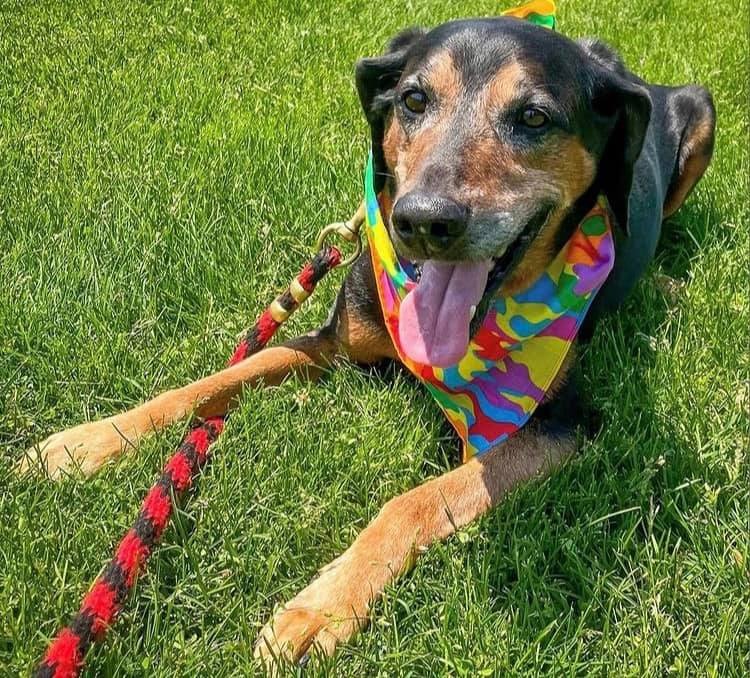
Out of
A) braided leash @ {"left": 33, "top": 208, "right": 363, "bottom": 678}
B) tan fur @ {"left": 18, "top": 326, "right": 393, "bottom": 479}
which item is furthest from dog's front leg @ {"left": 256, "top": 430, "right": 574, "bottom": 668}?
tan fur @ {"left": 18, "top": 326, "right": 393, "bottom": 479}

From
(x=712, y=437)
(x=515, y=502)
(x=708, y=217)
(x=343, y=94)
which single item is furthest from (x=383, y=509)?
(x=343, y=94)

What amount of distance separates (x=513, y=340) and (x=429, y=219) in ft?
2.64

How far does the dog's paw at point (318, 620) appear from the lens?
2.26m

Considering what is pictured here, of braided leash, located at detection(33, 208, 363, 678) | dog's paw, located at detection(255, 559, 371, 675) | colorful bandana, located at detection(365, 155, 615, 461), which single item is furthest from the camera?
colorful bandana, located at detection(365, 155, 615, 461)

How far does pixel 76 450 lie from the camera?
2812mm

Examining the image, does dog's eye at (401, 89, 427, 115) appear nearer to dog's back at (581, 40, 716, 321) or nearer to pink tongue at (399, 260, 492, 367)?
pink tongue at (399, 260, 492, 367)

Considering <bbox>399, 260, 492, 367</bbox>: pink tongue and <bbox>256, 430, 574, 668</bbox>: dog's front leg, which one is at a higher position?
<bbox>399, 260, 492, 367</bbox>: pink tongue

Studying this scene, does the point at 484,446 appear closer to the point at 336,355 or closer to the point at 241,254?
the point at 336,355

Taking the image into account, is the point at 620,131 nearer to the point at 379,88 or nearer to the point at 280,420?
the point at 379,88

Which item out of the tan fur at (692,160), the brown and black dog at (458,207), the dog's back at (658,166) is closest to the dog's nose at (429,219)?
the brown and black dog at (458,207)

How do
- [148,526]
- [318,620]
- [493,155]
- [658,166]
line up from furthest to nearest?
1. [658,166]
2. [493,155]
3. [148,526]
4. [318,620]

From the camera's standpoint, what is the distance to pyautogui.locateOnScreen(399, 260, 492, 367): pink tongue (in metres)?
2.71

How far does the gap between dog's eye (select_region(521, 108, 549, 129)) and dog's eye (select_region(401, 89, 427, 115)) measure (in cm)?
34

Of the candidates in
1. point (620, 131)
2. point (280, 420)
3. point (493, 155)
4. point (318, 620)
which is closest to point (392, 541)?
point (318, 620)
